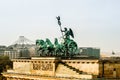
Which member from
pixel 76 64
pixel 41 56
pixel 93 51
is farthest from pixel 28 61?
pixel 93 51

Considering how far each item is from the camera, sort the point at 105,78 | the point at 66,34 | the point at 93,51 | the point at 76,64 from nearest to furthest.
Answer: the point at 105,78
the point at 76,64
the point at 66,34
the point at 93,51

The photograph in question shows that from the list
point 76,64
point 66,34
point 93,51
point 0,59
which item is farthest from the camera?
point 93,51

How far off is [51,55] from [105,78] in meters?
8.89

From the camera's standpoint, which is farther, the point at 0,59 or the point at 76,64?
the point at 0,59

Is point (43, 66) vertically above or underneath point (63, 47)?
underneath

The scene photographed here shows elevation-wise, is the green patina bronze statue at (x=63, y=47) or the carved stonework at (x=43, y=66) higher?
the green patina bronze statue at (x=63, y=47)

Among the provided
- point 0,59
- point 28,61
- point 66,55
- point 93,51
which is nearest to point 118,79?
point 66,55

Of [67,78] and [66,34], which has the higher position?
[66,34]

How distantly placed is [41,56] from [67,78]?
6255 mm

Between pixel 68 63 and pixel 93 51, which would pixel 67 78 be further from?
pixel 93 51

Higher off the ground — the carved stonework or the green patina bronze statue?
the green patina bronze statue

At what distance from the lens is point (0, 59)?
306 feet

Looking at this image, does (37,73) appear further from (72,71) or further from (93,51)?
(93,51)

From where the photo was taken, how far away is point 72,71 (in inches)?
1446
